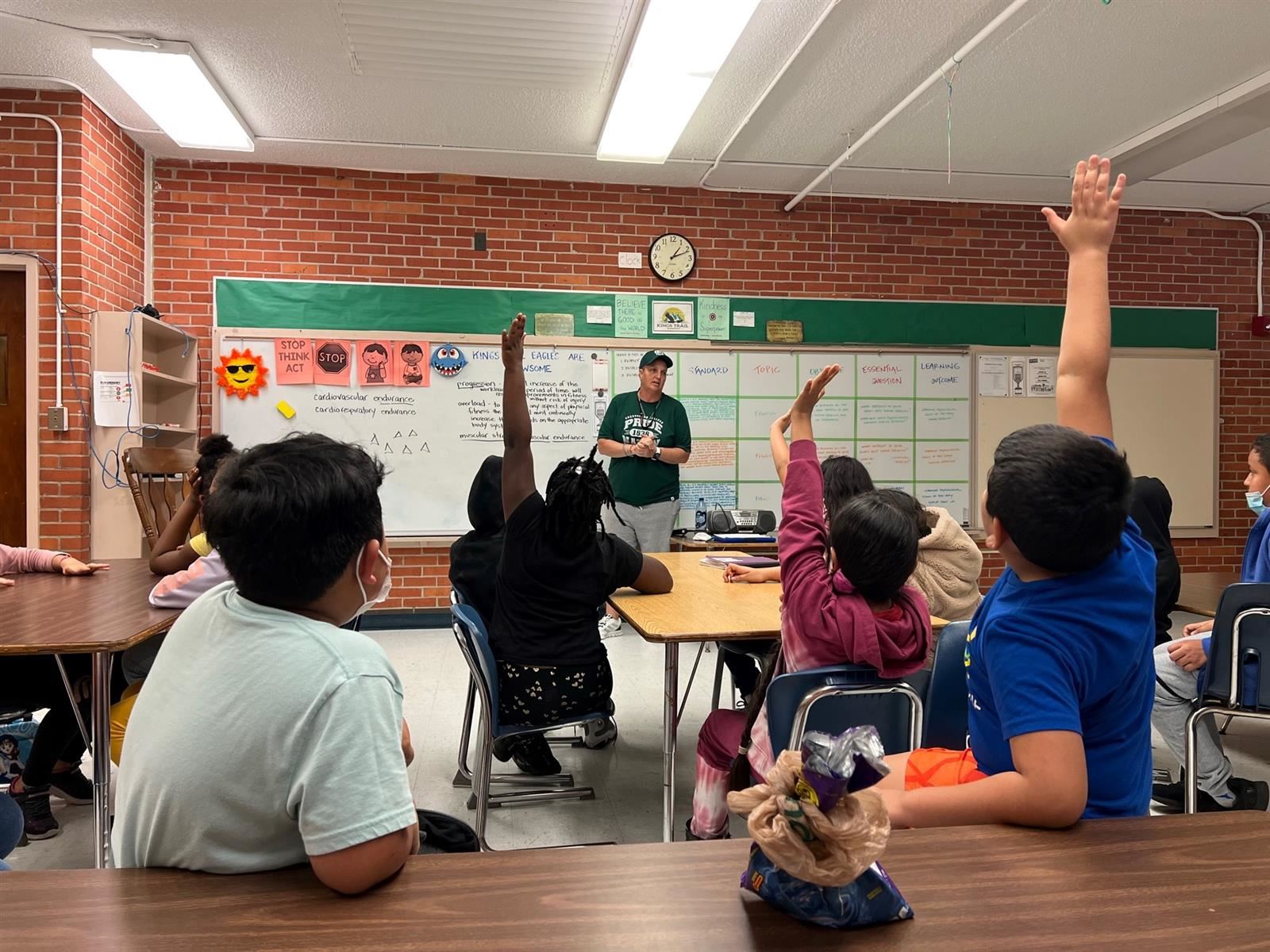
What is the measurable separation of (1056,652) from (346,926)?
31.0 inches

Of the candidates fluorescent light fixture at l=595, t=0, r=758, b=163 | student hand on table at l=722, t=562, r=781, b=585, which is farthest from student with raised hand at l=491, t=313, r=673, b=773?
fluorescent light fixture at l=595, t=0, r=758, b=163

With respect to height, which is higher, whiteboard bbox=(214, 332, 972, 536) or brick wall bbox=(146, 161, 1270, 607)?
brick wall bbox=(146, 161, 1270, 607)

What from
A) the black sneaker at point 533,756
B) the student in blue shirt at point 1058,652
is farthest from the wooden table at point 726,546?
the student in blue shirt at point 1058,652

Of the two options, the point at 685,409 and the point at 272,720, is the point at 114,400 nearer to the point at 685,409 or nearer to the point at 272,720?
the point at 685,409

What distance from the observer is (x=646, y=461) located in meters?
5.44

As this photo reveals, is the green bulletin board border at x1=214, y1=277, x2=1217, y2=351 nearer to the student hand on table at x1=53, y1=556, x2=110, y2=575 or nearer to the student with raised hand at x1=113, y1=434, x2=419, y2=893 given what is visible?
the student hand on table at x1=53, y1=556, x2=110, y2=575

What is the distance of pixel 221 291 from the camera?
5391 millimetres

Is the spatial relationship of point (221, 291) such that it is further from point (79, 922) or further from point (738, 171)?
point (79, 922)

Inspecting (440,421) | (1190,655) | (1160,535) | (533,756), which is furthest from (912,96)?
(533,756)

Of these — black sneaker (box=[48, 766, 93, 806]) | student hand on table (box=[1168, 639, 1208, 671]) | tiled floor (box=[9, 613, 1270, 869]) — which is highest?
student hand on table (box=[1168, 639, 1208, 671])

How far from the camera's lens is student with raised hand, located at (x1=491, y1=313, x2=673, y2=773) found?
2.35 meters

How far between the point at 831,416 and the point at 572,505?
4.06 metres

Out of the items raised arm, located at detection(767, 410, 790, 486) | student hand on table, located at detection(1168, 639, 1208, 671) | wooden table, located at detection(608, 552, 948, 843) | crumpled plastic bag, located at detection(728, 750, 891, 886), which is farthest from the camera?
student hand on table, located at detection(1168, 639, 1208, 671)

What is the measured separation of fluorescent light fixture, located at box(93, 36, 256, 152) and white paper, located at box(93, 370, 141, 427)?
1.38 meters
